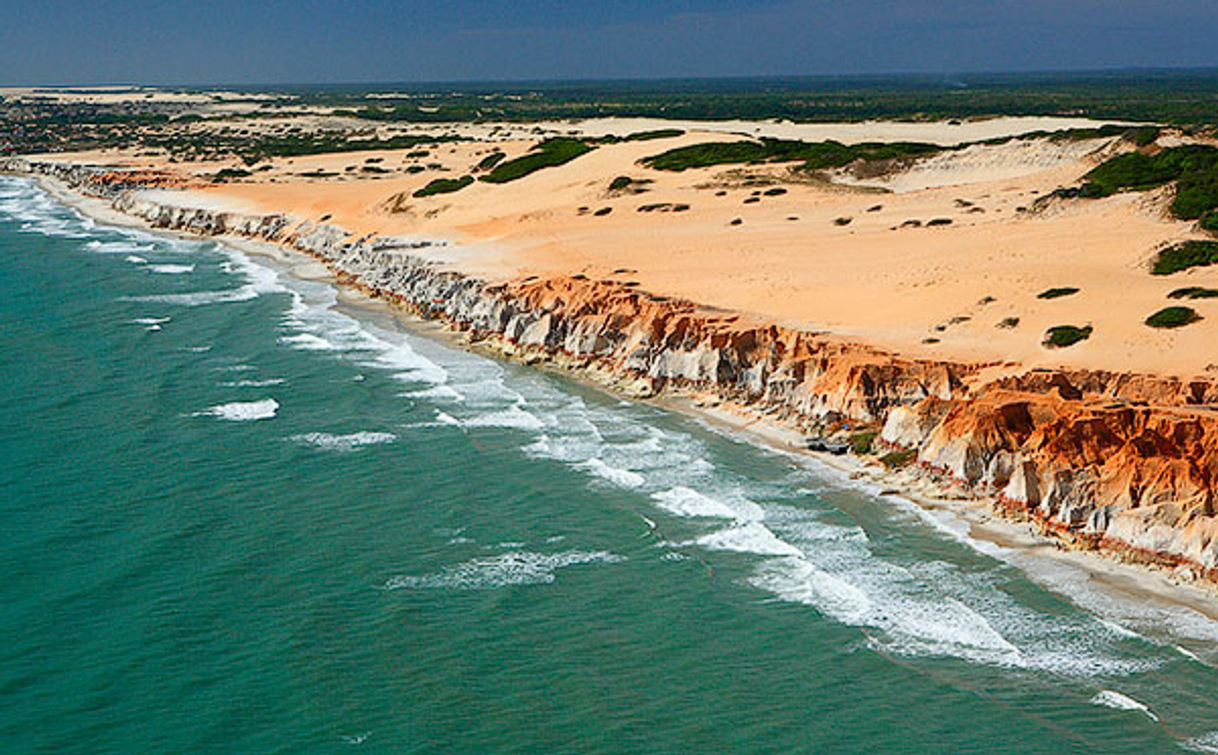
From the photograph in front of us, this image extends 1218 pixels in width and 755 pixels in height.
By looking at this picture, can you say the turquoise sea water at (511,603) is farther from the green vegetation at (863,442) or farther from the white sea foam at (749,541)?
the green vegetation at (863,442)

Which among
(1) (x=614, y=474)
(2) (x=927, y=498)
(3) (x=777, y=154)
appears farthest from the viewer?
(3) (x=777, y=154)

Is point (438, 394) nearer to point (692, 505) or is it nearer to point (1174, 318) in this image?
point (692, 505)

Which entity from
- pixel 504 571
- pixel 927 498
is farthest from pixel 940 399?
pixel 504 571

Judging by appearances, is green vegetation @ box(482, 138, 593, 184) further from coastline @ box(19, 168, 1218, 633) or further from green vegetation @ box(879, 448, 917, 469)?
green vegetation @ box(879, 448, 917, 469)

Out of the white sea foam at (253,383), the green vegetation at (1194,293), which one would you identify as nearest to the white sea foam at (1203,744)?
the green vegetation at (1194,293)

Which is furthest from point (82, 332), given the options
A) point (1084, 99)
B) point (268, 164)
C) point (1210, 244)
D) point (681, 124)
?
point (1084, 99)

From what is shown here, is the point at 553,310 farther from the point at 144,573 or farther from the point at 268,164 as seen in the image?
the point at 268,164
